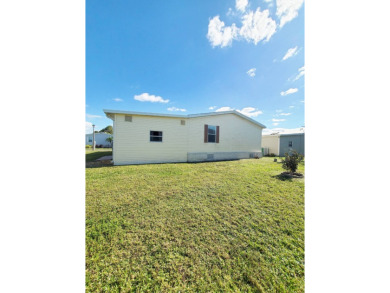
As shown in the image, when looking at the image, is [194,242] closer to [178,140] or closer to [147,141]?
[147,141]

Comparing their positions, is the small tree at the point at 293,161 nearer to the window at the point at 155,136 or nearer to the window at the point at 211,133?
the window at the point at 211,133

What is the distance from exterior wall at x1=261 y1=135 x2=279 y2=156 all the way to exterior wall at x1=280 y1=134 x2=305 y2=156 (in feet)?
1.63

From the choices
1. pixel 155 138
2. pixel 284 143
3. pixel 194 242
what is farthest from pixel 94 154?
pixel 284 143

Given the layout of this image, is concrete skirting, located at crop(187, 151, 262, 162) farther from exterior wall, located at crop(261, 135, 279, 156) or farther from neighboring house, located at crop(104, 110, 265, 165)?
exterior wall, located at crop(261, 135, 279, 156)

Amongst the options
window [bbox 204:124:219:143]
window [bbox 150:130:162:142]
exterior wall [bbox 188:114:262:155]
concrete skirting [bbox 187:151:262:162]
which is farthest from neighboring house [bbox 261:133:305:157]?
window [bbox 150:130:162:142]

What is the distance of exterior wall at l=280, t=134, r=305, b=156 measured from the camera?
1290cm

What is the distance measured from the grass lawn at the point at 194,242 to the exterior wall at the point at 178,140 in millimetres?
3895

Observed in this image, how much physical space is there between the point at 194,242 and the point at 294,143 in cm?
1623

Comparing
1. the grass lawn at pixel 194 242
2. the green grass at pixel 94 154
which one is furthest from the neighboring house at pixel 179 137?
the grass lawn at pixel 194 242

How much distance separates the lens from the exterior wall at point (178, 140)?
6.54 m
